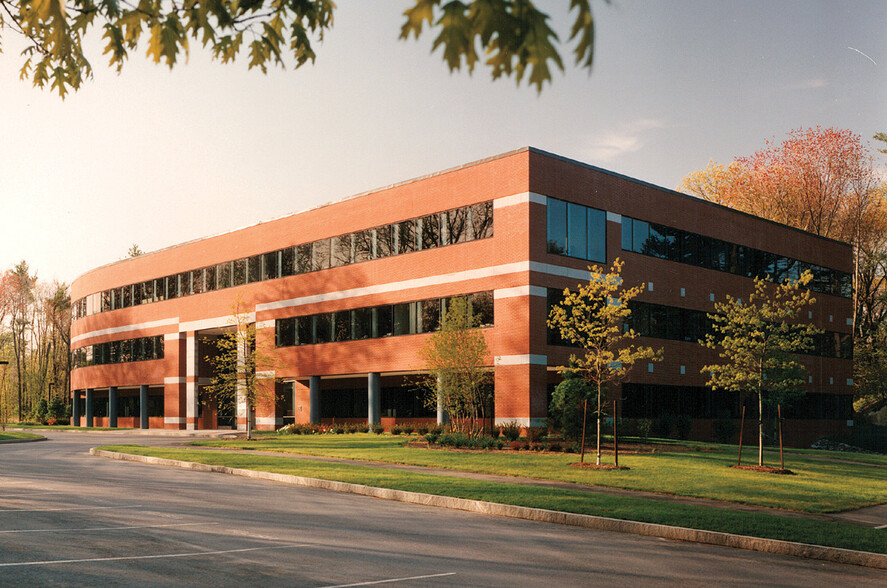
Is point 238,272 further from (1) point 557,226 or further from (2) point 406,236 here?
(1) point 557,226

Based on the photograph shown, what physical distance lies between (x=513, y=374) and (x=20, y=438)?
2536cm

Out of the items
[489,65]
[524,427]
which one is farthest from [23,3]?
[524,427]

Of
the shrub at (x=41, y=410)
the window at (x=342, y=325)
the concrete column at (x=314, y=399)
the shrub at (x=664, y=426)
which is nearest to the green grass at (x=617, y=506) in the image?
the shrub at (x=664, y=426)

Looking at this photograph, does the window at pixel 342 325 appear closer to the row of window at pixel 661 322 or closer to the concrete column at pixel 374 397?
the concrete column at pixel 374 397

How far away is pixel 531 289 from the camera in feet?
113

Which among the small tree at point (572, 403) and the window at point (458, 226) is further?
the window at point (458, 226)

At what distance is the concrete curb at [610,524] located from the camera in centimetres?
1126

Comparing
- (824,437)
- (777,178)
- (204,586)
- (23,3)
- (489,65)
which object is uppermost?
(777,178)

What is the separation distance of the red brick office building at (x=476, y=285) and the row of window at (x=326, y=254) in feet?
0.32

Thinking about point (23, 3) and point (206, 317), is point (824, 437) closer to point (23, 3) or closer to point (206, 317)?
point (206, 317)

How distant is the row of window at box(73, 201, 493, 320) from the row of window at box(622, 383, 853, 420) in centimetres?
1016

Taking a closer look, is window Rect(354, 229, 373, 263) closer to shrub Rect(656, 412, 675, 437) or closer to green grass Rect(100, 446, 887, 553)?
shrub Rect(656, 412, 675, 437)

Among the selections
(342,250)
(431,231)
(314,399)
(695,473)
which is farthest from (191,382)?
(695,473)

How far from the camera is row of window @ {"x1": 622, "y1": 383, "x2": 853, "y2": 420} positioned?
38.4m
